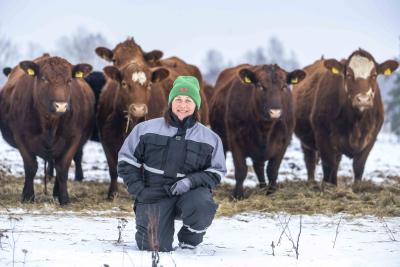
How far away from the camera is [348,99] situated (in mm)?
11195

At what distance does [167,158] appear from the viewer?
620 centimetres

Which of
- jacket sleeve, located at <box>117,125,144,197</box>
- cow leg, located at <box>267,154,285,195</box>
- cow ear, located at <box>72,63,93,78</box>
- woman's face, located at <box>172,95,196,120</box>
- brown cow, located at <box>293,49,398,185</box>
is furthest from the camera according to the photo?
brown cow, located at <box>293,49,398,185</box>

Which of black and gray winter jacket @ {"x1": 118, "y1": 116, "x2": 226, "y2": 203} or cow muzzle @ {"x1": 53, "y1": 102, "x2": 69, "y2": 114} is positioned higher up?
cow muzzle @ {"x1": 53, "y1": 102, "x2": 69, "y2": 114}

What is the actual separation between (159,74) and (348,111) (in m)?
3.08

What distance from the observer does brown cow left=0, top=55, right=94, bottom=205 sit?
9180mm

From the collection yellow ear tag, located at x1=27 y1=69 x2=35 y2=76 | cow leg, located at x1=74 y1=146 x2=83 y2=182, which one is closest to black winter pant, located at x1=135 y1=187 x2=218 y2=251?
yellow ear tag, located at x1=27 y1=69 x2=35 y2=76

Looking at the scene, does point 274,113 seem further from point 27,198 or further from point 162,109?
point 27,198

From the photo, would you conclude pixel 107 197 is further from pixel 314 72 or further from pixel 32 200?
pixel 314 72

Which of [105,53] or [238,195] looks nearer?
[238,195]

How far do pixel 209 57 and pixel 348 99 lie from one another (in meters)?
119

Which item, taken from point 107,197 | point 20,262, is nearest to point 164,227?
point 20,262

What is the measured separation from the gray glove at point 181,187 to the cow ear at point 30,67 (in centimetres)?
388

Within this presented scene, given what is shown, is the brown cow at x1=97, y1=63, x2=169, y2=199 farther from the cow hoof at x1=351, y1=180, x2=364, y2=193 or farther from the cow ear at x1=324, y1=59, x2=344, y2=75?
the cow hoof at x1=351, y1=180, x2=364, y2=193

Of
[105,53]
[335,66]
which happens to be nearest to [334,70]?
[335,66]
